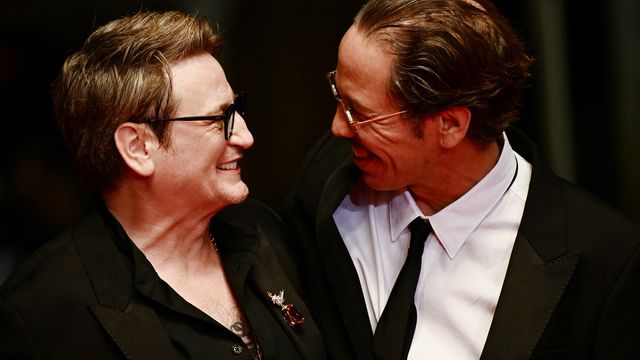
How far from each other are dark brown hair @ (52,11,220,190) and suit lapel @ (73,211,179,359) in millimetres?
190

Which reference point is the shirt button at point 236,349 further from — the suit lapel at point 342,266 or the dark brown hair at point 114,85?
the dark brown hair at point 114,85

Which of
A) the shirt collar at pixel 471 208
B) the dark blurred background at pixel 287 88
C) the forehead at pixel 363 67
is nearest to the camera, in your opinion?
the forehead at pixel 363 67

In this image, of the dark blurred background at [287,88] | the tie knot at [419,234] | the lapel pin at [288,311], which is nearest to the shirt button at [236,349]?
the lapel pin at [288,311]

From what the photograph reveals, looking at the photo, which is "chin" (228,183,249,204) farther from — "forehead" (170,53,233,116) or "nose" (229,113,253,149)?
"forehead" (170,53,233,116)

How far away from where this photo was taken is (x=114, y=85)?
8.55 ft

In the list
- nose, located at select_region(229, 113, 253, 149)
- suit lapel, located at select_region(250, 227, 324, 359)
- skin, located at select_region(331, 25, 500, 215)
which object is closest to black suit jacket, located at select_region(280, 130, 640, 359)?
suit lapel, located at select_region(250, 227, 324, 359)

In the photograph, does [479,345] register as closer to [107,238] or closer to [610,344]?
[610,344]

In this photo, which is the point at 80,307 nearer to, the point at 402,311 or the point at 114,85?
the point at 114,85

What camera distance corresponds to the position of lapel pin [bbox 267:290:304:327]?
9.18 feet

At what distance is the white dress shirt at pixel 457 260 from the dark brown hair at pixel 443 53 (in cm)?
21

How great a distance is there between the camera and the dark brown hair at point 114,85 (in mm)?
2613

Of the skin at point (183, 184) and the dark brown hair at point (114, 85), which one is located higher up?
the dark brown hair at point (114, 85)

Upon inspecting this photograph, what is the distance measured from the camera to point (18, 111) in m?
3.35

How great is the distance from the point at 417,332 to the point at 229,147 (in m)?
0.84
